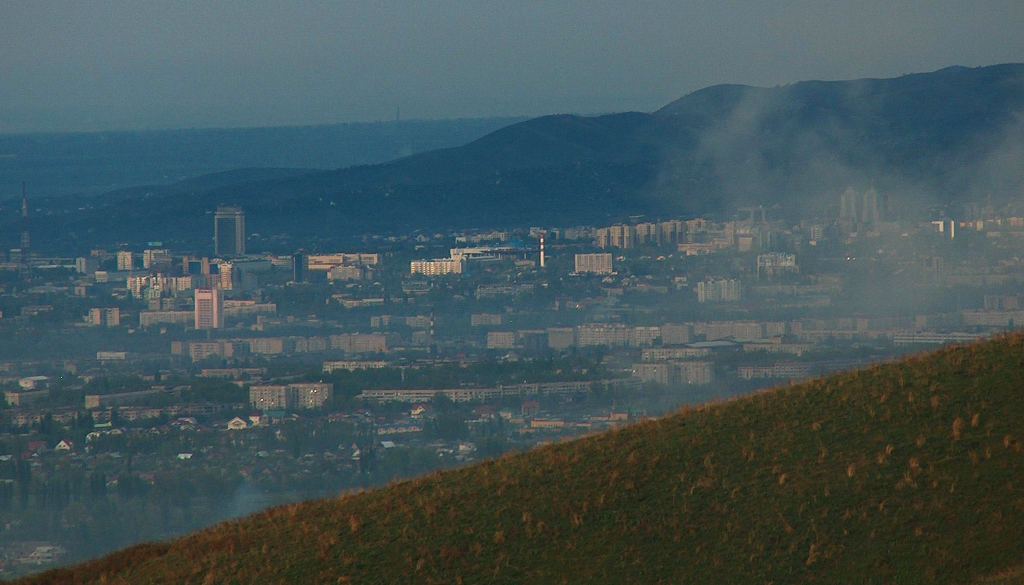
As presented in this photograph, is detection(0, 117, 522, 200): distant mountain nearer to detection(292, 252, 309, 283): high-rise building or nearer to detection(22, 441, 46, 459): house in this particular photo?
detection(292, 252, 309, 283): high-rise building

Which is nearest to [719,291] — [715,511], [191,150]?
[715,511]

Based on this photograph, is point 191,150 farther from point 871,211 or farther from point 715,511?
point 715,511

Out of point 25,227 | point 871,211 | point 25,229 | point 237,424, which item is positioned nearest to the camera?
point 237,424

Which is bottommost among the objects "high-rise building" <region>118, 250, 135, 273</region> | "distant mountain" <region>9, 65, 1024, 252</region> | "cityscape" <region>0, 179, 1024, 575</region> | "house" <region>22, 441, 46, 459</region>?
"house" <region>22, 441, 46, 459</region>

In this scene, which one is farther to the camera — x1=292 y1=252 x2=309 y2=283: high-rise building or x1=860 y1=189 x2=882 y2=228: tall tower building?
x1=292 y1=252 x2=309 y2=283: high-rise building

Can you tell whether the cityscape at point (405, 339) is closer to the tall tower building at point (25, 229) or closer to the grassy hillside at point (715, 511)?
the tall tower building at point (25, 229)

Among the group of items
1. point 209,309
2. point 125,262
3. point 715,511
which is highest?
point 125,262

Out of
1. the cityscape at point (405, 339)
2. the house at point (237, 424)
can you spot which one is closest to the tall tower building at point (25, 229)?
the cityscape at point (405, 339)

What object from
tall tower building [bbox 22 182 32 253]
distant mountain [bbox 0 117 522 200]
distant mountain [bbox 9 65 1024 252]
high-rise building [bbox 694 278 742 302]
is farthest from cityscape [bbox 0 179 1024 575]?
distant mountain [bbox 0 117 522 200]
